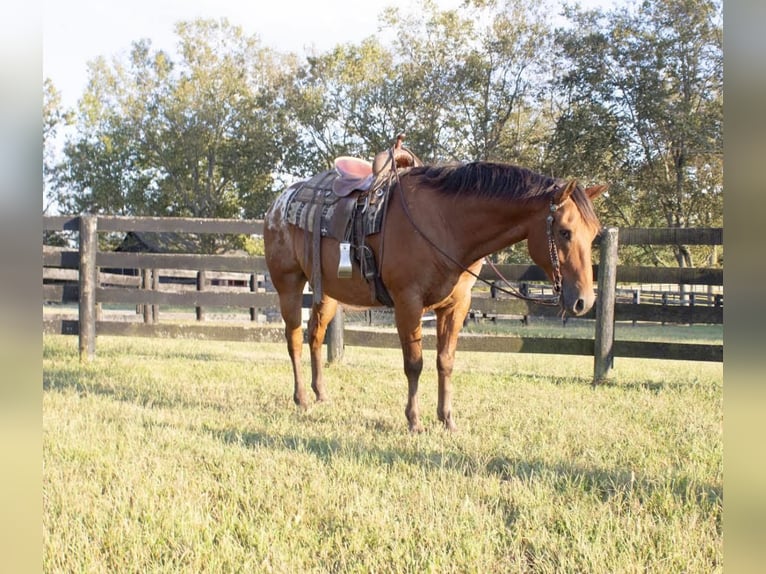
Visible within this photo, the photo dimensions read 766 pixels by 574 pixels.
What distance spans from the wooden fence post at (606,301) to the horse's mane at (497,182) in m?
2.91

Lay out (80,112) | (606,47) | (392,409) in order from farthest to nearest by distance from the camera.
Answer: (80,112) → (606,47) → (392,409)

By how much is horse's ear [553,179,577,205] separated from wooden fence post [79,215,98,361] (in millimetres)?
6378

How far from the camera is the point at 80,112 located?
28.0 metres

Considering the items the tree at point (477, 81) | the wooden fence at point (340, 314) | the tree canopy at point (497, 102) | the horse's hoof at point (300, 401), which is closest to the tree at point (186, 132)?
the tree canopy at point (497, 102)

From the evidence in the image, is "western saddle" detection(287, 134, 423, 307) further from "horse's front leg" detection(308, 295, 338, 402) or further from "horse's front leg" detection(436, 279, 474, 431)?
"horse's front leg" detection(308, 295, 338, 402)

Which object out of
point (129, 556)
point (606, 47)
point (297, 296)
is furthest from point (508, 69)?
point (129, 556)

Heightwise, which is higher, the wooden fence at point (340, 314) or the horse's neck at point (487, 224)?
the horse's neck at point (487, 224)

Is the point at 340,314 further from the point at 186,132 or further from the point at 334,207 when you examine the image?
the point at 186,132

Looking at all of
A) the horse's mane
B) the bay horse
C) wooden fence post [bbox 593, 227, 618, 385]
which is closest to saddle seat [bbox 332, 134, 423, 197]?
the bay horse

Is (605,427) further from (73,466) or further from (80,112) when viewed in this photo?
(80,112)

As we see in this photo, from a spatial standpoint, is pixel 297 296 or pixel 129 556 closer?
pixel 129 556

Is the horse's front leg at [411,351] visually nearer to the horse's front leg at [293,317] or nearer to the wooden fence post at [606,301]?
the horse's front leg at [293,317]

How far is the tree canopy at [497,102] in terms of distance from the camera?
18.4 metres
